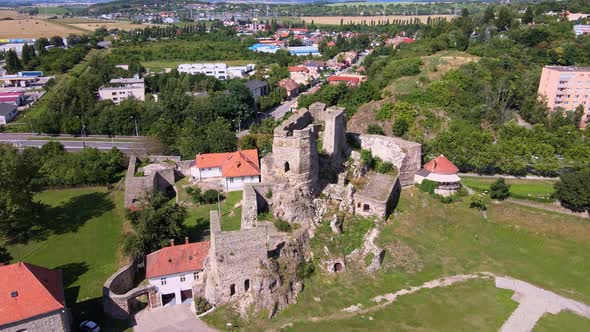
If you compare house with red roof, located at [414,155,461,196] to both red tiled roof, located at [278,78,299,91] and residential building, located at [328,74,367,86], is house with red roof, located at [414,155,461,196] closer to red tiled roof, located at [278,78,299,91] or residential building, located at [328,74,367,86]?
residential building, located at [328,74,367,86]

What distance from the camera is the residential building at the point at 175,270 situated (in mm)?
29500

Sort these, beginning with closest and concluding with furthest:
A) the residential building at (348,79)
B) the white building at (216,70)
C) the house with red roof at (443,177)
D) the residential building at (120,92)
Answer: the house with red roof at (443,177)
the residential building at (120,92)
the residential building at (348,79)
the white building at (216,70)

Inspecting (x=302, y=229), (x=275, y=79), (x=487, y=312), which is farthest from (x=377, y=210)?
(x=275, y=79)

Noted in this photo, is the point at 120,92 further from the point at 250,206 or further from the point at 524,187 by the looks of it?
the point at 524,187

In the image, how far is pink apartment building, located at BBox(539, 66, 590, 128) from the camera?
58.3m

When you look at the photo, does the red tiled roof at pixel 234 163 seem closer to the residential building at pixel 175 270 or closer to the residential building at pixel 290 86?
the residential building at pixel 175 270

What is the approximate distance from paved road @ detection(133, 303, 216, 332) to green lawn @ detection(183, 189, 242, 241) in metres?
6.93

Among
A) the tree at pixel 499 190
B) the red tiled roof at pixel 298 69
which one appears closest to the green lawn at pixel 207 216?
the tree at pixel 499 190

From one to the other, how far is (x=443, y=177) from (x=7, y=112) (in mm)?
73074

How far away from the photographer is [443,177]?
40469mm

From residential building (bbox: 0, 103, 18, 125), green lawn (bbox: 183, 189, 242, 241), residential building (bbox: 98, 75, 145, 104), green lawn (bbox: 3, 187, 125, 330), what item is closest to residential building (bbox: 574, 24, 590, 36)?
green lawn (bbox: 183, 189, 242, 241)

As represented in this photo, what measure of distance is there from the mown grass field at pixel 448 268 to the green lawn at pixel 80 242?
957cm

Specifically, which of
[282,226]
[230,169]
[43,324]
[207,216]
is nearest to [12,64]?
[230,169]

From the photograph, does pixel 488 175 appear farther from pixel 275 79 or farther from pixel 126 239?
pixel 275 79
